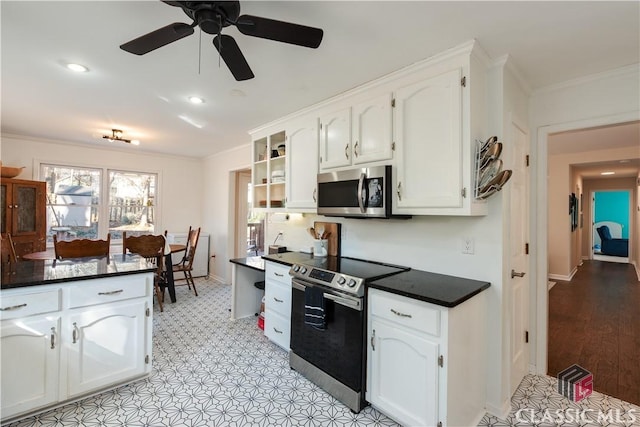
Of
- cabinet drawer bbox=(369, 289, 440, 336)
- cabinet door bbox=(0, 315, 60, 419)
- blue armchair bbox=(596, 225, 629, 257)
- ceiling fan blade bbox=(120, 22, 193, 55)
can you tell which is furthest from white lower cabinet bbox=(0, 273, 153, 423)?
blue armchair bbox=(596, 225, 629, 257)

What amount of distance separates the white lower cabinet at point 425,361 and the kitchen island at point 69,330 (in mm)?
1727

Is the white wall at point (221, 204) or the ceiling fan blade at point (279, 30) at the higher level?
→ the ceiling fan blade at point (279, 30)

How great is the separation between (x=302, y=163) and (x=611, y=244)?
10.7m

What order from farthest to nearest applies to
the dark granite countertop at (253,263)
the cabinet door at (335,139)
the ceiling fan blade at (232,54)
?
the dark granite countertop at (253,263), the cabinet door at (335,139), the ceiling fan blade at (232,54)

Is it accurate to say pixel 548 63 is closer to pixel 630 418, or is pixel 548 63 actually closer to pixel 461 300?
pixel 461 300

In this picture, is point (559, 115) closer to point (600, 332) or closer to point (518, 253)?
point (518, 253)

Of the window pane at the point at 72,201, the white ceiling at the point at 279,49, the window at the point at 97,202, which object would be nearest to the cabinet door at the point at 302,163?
the white ceiling at the point at 279,49

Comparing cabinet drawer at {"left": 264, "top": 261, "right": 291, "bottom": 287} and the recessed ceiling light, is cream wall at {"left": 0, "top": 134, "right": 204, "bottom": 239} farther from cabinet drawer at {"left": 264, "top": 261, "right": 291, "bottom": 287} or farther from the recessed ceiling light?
cabinet drawer at {"left": 264, "top": 261, "right": 291, "bottom": 287}

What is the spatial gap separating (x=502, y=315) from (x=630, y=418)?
106 centimetres

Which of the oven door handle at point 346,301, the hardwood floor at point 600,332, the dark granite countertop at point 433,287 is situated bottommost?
the hardwood floor at point 600,332

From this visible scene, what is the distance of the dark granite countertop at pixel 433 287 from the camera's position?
68.1 inches

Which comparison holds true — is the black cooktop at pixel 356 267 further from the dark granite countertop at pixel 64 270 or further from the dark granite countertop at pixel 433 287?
the dark granite countertop at pixel 64 270

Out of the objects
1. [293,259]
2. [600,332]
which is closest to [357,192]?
[293,259]

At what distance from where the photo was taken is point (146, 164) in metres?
5.49
